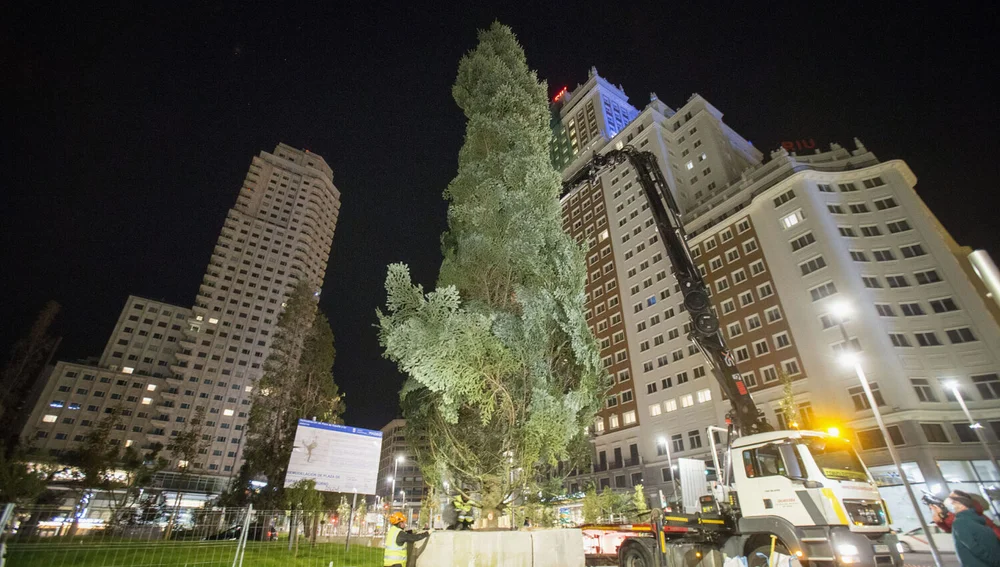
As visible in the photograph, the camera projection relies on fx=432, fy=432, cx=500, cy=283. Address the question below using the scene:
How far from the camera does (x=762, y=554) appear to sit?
8898 millimetres

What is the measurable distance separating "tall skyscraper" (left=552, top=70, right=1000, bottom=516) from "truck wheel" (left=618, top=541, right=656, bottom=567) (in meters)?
12.6

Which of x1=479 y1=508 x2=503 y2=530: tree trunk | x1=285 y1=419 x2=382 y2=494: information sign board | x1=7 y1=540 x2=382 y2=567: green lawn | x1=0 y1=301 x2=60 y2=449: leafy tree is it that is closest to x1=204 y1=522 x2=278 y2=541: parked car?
x1=7 y1=540 x2=382 y2=567: green lawn

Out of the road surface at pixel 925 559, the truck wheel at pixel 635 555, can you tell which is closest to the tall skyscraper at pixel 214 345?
the truck wheel at pixel 635 555

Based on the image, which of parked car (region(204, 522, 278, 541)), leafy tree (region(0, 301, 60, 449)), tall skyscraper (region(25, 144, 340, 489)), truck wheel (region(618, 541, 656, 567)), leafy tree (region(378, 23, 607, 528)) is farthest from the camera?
tall skyscraper (region(25, 144, 340, 489))

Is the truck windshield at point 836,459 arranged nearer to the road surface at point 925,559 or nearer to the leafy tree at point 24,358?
the road surface at point 925,559

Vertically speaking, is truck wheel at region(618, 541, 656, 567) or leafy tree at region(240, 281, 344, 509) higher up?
leafy tree at region(240, 281, 344, 509)

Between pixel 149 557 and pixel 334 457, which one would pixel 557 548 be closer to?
pixel 334 457

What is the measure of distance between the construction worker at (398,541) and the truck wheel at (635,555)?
251 inches

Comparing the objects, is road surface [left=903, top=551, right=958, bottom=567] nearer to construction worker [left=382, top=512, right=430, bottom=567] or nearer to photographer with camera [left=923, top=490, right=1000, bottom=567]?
photographer with camera [left=923, top=490, right=1000, bottom=567]

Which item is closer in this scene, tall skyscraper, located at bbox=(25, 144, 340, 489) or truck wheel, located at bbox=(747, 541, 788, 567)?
truck wheel, located at bbox=(747, 541, 788, 567)

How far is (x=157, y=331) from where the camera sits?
84312mm

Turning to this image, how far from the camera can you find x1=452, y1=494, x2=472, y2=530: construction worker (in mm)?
8117

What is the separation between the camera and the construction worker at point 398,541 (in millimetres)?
7137

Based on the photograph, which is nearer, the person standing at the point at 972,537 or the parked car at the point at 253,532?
the person standing at the point at 972,537
